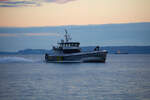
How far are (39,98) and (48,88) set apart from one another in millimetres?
6758

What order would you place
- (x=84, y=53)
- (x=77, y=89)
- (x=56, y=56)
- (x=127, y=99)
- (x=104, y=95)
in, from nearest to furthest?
(x=127, y=99), (x=104, y=95), (x=77, y=89), (x=84, y=53), (x=56, y=56)

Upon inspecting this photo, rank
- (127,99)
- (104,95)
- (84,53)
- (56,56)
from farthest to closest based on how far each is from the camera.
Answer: (56,56), (84,53), (104,95), (127,99)

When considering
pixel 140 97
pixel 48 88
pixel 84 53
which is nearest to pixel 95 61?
pixel 84 53

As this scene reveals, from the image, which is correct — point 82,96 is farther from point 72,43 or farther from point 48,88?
point 72,43

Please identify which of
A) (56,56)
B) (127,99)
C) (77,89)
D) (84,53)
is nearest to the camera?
(127,99)

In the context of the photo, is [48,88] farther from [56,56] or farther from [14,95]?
[56,56]

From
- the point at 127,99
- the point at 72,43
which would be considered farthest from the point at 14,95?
the point at 72,43

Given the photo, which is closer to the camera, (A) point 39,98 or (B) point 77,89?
(A) point 39,98

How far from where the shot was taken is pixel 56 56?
315ft

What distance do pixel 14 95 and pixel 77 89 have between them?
7.20m

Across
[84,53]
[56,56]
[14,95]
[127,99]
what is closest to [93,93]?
[127,99]

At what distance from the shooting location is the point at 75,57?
91000mm

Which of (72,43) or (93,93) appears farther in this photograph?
(72,43)

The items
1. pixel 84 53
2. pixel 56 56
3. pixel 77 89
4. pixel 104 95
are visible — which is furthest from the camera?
pixel 56 56
